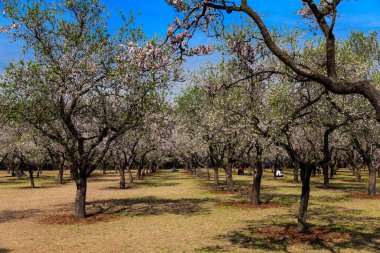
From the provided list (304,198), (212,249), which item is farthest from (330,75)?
(304,198)

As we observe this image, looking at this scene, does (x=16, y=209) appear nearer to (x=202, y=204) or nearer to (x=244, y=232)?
(x=202, y=204)

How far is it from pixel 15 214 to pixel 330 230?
2167 cm

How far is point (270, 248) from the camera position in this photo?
1584 centimetres

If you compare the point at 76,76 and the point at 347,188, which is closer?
the point at 76,76

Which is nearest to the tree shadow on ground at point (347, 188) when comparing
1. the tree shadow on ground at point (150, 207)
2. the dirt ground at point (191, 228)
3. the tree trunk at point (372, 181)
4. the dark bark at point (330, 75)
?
Answer: the tree trunk at point (372, 181)

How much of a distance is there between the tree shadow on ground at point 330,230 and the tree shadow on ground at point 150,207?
6.88 meters

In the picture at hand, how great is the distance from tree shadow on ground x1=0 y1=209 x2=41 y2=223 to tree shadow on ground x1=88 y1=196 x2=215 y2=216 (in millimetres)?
4532

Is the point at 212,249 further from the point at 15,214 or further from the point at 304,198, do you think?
the point at 15,214

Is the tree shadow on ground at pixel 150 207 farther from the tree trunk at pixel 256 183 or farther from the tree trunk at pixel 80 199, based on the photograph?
the tree trunk at pixel 256 183

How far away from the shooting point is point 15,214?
A: 27.8 meters

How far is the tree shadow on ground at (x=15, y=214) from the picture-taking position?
85.0ft

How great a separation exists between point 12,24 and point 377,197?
3338 centimetres

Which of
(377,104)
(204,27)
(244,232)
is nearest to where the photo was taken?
(377,104)

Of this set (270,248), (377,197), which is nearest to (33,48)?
(270,248)
